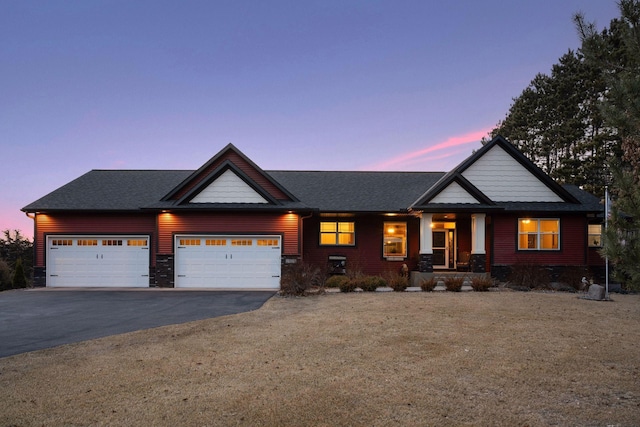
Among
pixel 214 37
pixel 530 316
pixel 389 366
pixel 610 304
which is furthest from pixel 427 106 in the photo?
pixel 389 366

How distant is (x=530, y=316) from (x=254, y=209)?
36.7 feet

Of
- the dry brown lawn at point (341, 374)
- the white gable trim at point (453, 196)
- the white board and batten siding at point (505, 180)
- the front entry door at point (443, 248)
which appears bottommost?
the dry brown lawn at point (341, 374)

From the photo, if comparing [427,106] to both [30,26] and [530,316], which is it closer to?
[530,316]

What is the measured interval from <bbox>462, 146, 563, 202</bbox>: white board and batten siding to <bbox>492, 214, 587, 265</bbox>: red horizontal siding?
0.99 meters

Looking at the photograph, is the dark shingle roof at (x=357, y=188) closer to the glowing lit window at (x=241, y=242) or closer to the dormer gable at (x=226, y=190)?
the dormer gable at (x=226, y=190)

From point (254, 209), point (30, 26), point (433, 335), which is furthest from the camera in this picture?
point (30, 26)

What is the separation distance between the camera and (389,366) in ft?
20.0

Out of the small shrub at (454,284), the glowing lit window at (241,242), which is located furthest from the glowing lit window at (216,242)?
the small shrub at (454,284)

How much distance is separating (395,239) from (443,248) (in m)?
2.77

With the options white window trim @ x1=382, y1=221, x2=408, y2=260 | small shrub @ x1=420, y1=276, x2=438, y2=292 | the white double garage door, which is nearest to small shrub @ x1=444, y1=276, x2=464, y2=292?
small shrub @ x1=420, y1=276, x2=438, y2=292

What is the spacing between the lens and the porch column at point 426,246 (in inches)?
670

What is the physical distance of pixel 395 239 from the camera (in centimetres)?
1948

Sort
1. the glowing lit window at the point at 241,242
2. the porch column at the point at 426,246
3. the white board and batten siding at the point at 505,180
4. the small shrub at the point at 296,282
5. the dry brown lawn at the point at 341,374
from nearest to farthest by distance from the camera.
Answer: the dry brown lawn at the point at 341,374, the small shrub at the point at 296,282, the porch column at the point at 426,246, the glowing lit window at the point at 241,242, the white board and batten siding at the point at 505,180

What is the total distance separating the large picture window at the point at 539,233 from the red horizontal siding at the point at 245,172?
37.3 feet
